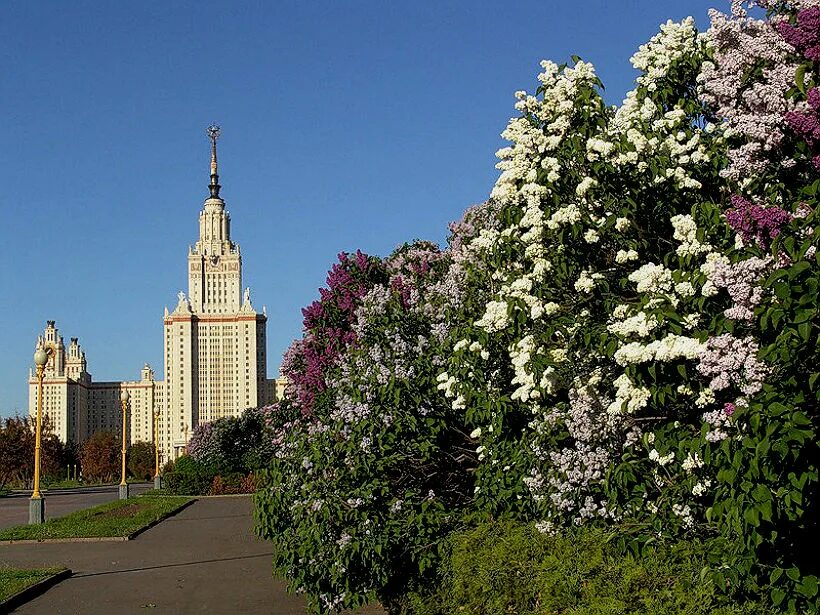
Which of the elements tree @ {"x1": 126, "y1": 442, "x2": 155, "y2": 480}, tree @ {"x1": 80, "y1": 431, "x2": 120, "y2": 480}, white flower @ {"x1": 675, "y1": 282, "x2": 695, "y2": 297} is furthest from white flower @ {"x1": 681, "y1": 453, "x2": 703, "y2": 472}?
tree @ {"x1": 126, "y1": 442, "x2": 155, "y2": 480}

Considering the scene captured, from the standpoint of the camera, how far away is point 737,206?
590 centimetres

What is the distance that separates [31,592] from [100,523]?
12225 millimetres

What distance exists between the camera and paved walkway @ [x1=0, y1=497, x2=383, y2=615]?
12.0 m

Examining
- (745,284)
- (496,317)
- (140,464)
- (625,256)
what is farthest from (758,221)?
(140,464)

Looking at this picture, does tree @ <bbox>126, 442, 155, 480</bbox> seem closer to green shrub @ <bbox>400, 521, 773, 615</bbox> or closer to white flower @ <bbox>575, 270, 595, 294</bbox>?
green shrub @ <bbox>400, 521, 773, 615</bbox>

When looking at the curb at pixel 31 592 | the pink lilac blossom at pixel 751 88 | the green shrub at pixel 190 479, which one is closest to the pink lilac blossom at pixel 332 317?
the curb at pixel 31 592

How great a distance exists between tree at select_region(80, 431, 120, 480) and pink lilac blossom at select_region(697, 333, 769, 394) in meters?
86.7

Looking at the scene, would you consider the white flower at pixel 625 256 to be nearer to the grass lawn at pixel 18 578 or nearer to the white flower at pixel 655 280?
the white flower at pixel 655 280

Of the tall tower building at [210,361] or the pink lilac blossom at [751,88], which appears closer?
the pink lilac blossom at [751,88]

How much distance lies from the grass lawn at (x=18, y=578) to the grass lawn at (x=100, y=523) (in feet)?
21.3

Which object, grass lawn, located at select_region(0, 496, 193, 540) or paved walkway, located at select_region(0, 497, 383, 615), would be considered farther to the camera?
grass lawn, located at select_region(0, 496, 193, 540)

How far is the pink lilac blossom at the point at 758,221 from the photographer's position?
5590 millimetres

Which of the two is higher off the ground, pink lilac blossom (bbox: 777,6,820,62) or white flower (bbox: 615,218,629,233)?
pink lilac blossom (bbox: 777,6,820,62)

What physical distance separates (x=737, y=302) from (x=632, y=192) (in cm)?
207
